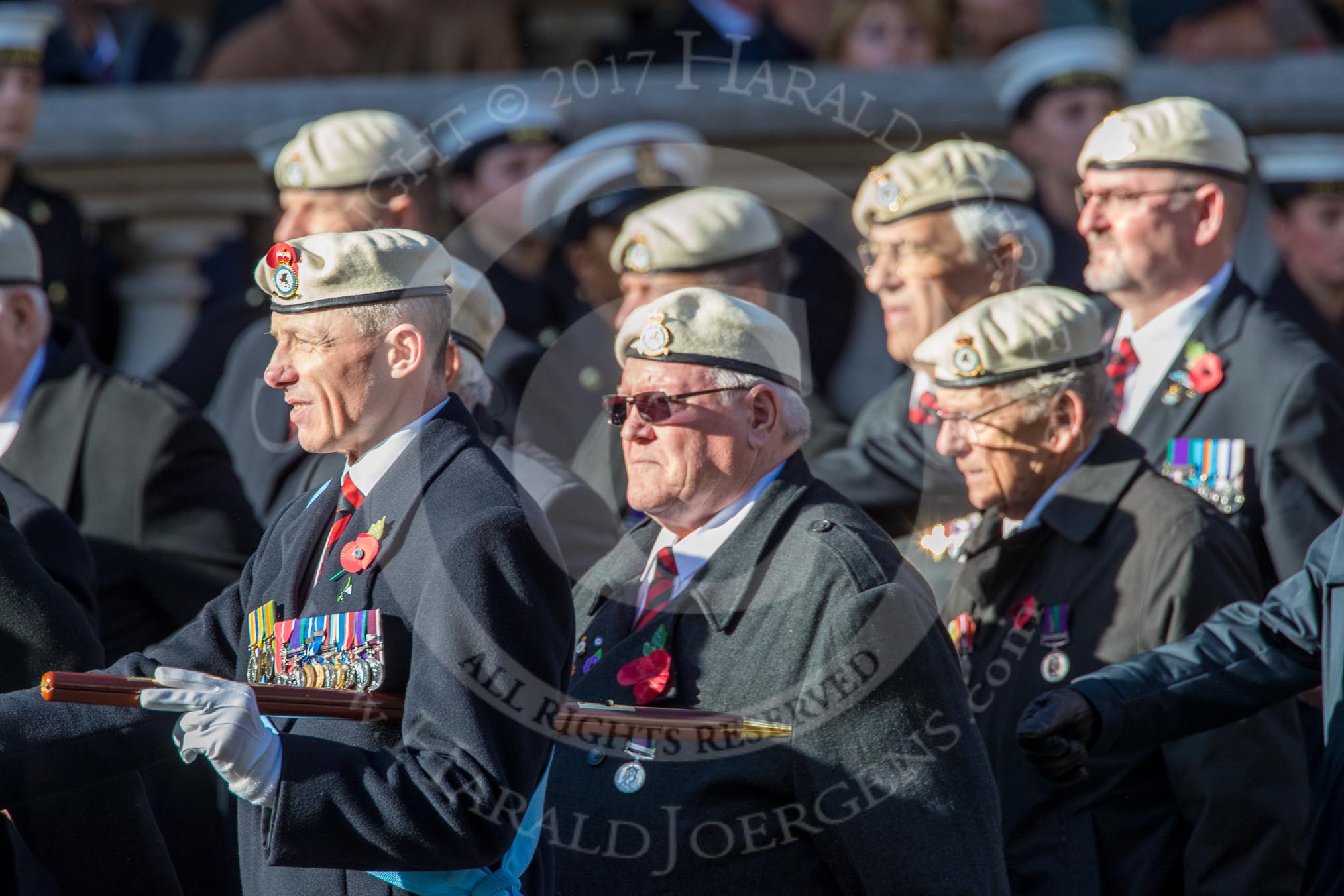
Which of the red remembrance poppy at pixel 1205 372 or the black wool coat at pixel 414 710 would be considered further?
the red remembrance poppy at pixel 1205 372

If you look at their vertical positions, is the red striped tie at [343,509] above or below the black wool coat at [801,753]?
above

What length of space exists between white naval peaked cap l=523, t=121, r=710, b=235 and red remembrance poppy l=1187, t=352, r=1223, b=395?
218 centimetres

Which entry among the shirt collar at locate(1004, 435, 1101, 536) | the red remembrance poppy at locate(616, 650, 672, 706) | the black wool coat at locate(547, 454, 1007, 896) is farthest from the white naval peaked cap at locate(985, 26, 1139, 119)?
the red remembrance poppy at locate(616, 650, 672, 706)

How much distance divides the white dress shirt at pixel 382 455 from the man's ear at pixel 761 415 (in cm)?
77

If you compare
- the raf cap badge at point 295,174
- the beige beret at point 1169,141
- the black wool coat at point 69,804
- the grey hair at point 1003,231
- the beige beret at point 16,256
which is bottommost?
the black wool coat at point 69,804

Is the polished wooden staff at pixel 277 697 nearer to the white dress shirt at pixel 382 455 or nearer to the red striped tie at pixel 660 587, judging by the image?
the white dress shirt at pixel 382 455

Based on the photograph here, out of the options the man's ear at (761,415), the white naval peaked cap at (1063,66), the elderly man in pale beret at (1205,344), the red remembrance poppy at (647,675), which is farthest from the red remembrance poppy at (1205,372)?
the red remembrance poppy at (647,675)

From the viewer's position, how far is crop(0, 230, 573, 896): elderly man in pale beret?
125 inches

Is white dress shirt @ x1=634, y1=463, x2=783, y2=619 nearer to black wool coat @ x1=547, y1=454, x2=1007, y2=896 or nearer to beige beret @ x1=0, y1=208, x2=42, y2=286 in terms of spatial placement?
black wool coat @ x1=547, y1=454, x2=1007, y2=896

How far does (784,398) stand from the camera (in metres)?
4.23

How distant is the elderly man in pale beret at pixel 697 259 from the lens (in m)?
5.88

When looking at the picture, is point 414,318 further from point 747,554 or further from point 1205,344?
point 1205,344

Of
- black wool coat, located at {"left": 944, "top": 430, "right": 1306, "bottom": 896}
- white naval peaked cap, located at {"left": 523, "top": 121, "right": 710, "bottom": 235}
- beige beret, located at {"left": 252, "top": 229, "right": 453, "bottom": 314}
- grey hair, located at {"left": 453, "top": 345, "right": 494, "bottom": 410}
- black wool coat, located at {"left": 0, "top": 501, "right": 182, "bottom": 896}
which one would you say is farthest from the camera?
white naval peaked cap, located at {"left": 523, "top": 121, "right": 710, "bottom": 235}

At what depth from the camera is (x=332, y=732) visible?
3.40 meters
